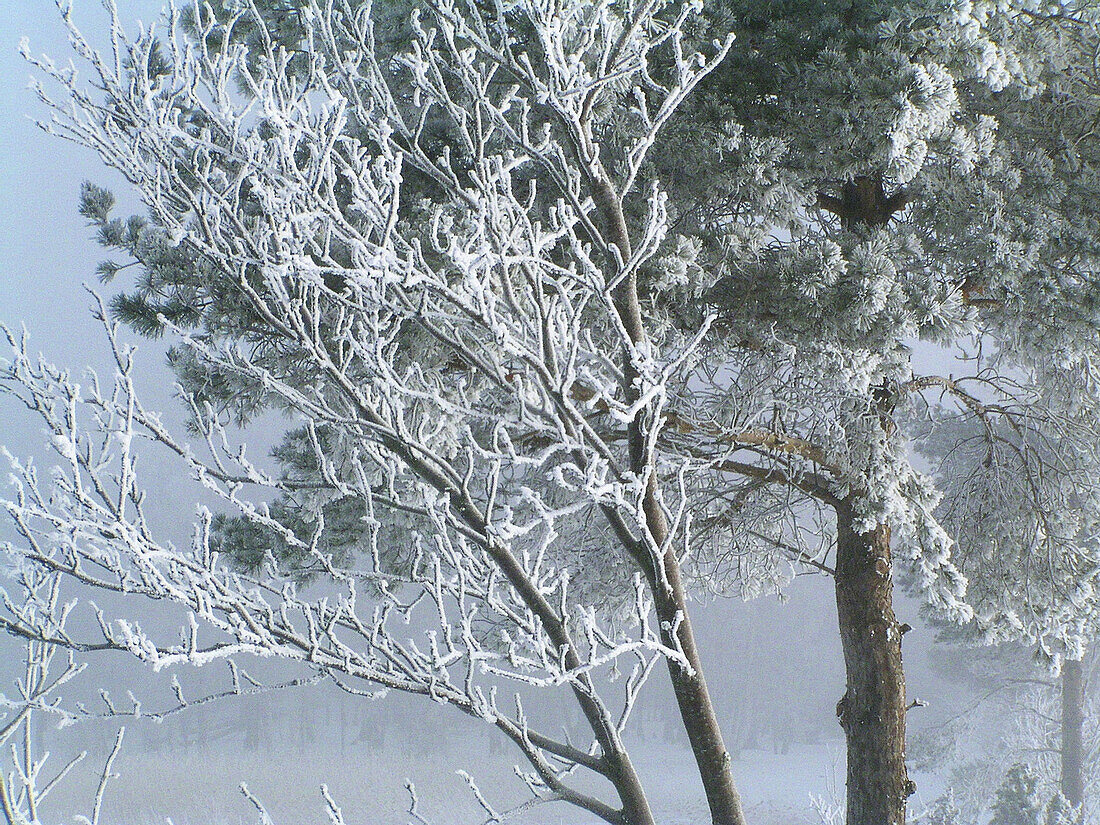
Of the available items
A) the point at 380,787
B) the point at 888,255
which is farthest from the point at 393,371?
the point at 380,787

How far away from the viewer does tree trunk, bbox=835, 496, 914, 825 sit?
3.57m

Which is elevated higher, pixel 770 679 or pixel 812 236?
pixel 770 679

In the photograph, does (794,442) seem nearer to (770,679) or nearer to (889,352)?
(889,352)

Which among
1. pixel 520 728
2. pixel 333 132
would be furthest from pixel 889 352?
pixel 333 132

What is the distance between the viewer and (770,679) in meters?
17.2

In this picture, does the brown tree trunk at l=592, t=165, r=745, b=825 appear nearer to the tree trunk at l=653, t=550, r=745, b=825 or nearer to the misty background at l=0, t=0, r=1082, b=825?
the tree trunk at l=653, t=550, r=745, b=825

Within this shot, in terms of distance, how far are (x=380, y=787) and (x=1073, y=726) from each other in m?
10.8

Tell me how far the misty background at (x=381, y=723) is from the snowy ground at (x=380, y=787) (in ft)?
0.12

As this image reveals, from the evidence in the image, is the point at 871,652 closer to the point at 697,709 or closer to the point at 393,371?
the point at 697,709

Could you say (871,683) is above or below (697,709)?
above

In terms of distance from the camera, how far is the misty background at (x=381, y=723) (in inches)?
531

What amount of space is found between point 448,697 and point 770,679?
16.9 meters

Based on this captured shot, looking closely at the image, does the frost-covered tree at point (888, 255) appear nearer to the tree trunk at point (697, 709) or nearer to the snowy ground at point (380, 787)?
the tree trunk at point (697, 709)

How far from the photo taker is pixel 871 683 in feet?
12.1
